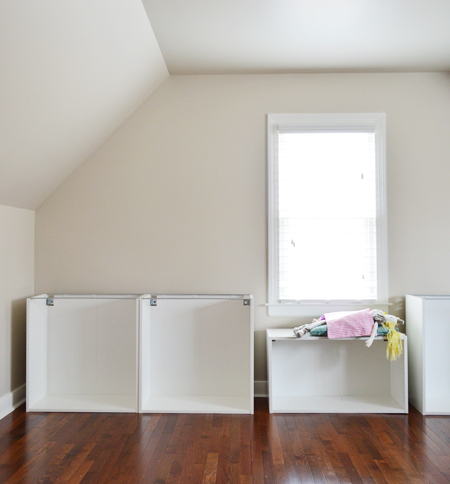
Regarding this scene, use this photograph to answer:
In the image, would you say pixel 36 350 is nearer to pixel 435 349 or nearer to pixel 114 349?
pixel 114 349

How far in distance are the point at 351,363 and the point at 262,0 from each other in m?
2.71

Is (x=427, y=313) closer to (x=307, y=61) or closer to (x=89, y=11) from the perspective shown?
(x=307, y=61)

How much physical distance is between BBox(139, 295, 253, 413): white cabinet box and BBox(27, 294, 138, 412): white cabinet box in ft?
0.60

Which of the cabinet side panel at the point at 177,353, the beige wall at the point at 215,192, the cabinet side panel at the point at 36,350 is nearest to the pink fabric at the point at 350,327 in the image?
the beige wall at the point at 215,192

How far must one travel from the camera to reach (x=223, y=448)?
271 cm

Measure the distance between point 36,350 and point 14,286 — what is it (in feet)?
1.72

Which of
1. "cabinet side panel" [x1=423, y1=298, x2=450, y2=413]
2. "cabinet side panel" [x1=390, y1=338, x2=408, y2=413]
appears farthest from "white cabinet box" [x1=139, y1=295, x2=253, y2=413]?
"cabinet side panel" [x1=423, y1=298, x2=450, y2=413]

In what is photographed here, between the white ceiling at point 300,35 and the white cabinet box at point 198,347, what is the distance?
1.87 metres

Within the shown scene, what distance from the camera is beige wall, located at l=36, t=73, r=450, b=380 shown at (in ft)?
12.3

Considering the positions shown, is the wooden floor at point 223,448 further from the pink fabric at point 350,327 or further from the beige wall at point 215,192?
the beige wall at point 215,192

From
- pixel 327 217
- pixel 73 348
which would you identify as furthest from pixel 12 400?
pixel 327 217

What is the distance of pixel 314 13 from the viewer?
9.36 ft

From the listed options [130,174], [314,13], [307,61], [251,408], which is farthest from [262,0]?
[251,408]

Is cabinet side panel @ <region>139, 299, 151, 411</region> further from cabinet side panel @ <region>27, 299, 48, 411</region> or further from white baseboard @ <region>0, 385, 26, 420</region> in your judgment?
white baseboard @ <region>0, 385, 26, 420</region>
